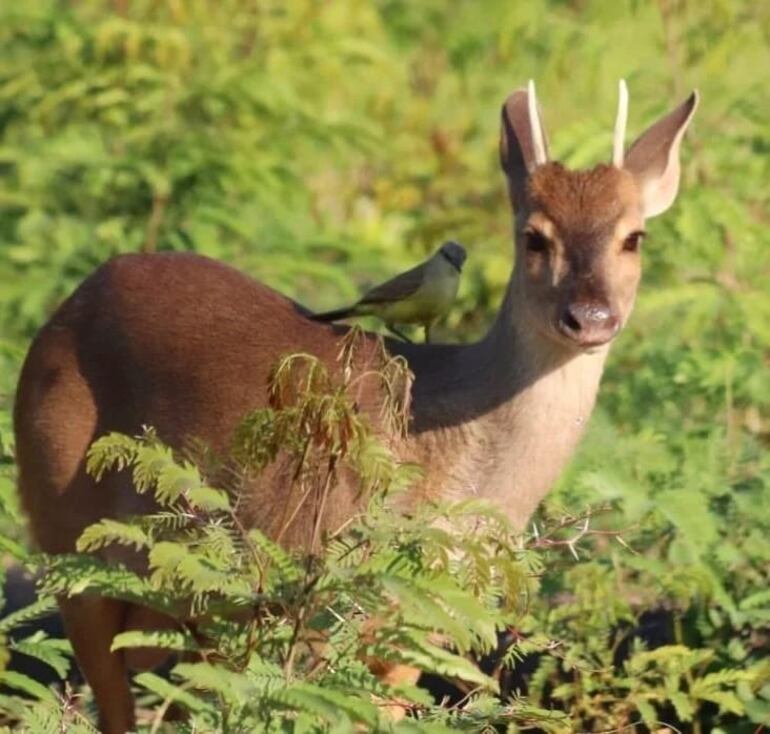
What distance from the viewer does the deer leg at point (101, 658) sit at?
6992 mm

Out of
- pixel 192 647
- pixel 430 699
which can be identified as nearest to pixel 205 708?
pixel 192 647

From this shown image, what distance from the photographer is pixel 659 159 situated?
21.9 feet

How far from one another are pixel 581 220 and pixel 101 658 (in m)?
2.01

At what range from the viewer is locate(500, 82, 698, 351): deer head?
19.9 ft

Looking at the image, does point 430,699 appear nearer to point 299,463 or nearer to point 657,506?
point 299,463

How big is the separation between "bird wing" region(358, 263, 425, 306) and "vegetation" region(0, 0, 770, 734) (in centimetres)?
76

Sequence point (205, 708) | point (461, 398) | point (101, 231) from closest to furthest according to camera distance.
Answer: point (205, 708), point (461, 398), point (101, 231)

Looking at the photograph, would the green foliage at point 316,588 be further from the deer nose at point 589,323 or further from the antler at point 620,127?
the antler at point 620,127

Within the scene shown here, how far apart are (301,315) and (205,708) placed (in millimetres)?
2058

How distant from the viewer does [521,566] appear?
205 inches

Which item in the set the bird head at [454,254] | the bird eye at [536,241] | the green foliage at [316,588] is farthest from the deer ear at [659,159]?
the green foliage at [316,588]

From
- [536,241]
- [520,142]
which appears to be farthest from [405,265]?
[536,241]

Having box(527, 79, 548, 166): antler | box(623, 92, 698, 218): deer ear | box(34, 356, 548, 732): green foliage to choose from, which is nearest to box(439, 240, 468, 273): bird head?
box(527, 79, 548, 166): antler

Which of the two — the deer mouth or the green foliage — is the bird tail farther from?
the green foliage
